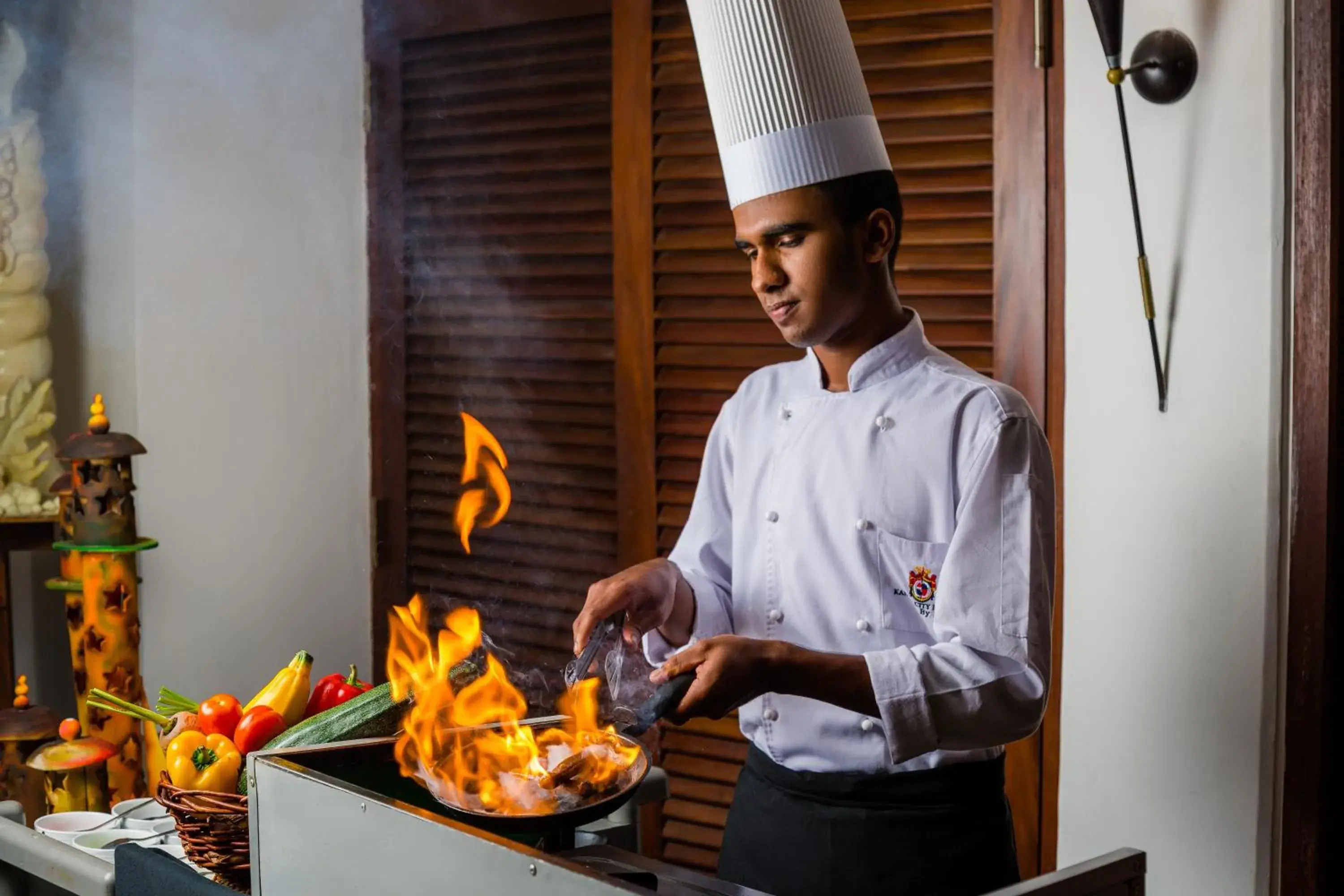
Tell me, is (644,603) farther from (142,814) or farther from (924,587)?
(142,814)

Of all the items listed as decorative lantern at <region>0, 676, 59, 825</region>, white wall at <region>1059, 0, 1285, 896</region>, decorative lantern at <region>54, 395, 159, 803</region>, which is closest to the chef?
white wall at <region>1059, 0, 1285, 896</region>

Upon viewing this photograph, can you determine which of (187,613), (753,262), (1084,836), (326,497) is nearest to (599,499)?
(326,497)

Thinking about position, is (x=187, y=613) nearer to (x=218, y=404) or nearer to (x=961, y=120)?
(x=218, y=404)

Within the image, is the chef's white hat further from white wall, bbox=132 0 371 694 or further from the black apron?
white wall, bbox=132 0 371 694

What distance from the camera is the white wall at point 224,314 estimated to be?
306 cm

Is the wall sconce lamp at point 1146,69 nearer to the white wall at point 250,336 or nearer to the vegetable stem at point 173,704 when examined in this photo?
the vegetable stem at point 173,704

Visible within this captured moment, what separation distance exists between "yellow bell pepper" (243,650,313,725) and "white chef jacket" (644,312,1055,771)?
0.45 metres

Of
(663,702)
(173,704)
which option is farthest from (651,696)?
(173,704)

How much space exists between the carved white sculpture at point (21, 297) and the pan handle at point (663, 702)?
76.0 inches

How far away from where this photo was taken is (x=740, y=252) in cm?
284

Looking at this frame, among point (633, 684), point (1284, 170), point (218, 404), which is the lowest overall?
point (633, 684)

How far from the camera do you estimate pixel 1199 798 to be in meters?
2.17

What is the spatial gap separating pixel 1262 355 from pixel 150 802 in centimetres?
172

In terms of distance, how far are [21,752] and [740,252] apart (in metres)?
1.61
